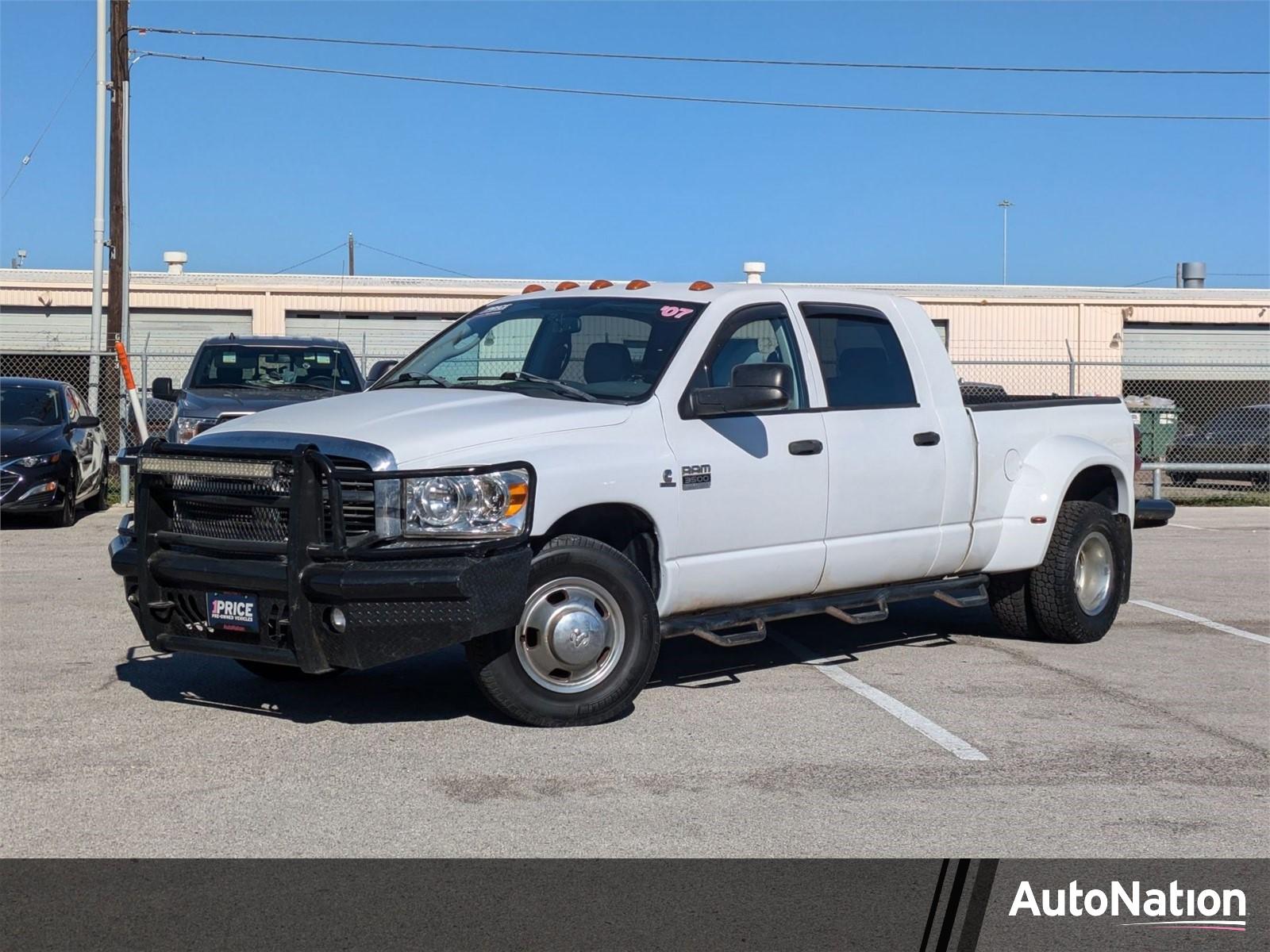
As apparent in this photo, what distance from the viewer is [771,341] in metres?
7.92

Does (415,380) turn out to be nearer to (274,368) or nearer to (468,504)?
(468,504)

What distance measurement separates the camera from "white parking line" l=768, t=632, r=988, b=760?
21.6 ft

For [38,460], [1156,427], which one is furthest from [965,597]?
[1156,427]

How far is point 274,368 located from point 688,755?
1099cm

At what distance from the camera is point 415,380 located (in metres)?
8.01

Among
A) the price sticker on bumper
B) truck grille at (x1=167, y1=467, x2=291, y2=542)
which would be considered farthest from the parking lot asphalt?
truck grille at (x1=167, y1=467, x2=291, y2=542)

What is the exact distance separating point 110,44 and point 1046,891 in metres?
22.3

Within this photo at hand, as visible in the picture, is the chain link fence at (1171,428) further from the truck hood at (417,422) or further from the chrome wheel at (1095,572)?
the truck hood at (417,422)

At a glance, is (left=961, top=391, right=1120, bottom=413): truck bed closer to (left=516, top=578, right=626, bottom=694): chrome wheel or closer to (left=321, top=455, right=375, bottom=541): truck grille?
(left=516, top=578, right=626, bottom=694): chrome wheel

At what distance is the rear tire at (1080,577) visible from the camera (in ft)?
29.9

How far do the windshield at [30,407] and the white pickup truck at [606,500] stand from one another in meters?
9.72

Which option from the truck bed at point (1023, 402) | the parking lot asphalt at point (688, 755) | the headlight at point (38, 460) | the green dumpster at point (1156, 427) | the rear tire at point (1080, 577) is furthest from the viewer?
the green dumpster at point (1156, 427)

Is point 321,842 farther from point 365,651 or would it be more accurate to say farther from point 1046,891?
point 1046,891

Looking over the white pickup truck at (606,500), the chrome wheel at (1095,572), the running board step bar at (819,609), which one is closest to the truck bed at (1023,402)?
the white pickup truck at (606,500)
